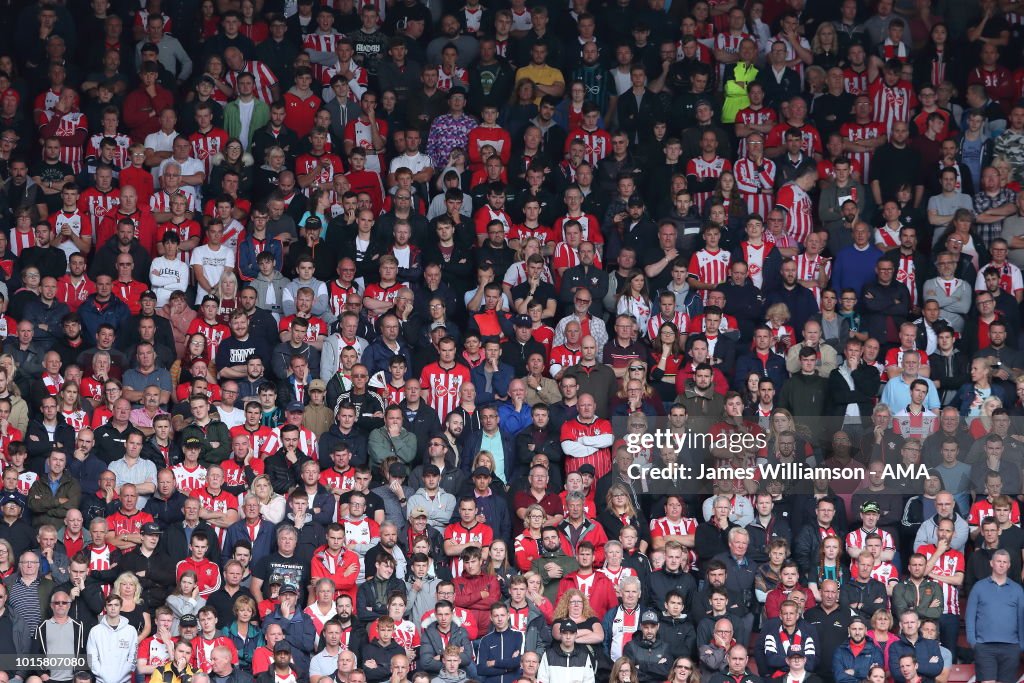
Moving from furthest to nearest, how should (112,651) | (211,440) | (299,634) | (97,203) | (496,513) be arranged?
(97,203)
(211,440)
(496,513)
(299,634)
(112,651)

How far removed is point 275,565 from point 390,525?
105 cm

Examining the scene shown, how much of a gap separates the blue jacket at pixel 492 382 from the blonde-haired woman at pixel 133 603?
12.6 ft

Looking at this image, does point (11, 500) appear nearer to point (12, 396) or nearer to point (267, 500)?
point (12, 396)

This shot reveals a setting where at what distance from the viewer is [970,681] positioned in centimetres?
1791

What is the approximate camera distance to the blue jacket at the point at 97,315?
1981 centimetres

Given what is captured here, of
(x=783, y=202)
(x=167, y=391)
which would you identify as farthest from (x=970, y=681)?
(x=167, y=391)

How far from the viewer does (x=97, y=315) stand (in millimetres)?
19828

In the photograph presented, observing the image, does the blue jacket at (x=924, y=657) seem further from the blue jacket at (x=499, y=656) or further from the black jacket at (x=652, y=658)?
the blue jacket at (x=499, y=656)

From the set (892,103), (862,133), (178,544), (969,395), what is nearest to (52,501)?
(178,544)

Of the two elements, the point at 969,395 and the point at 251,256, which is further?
the point at 251,256

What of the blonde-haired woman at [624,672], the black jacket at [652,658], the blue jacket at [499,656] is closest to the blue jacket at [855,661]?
the black jacket at [652,658]

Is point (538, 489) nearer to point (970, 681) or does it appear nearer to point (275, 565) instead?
point (275, 565)

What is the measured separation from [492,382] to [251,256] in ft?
9.41

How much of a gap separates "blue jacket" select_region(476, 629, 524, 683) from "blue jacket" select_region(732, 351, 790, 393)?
3.65 metres
